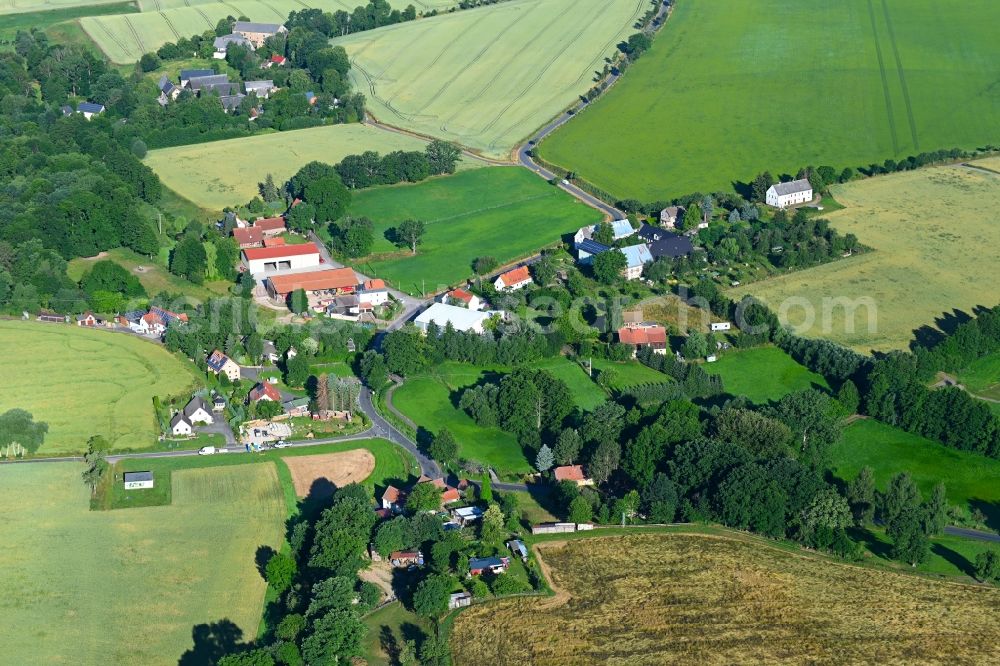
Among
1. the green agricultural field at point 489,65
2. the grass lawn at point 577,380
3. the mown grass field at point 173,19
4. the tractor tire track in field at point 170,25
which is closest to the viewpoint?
the grass lawn at point 577,380

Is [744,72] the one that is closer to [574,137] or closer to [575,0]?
[574,137]

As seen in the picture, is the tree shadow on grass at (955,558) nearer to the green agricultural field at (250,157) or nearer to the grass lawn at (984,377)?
the grass lawn at (984,377)

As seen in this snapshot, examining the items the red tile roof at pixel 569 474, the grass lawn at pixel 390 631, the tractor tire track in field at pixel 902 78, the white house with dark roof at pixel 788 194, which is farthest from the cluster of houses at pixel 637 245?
the grass lawn at pixel 390 631

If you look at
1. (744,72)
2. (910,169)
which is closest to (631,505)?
(910,169)

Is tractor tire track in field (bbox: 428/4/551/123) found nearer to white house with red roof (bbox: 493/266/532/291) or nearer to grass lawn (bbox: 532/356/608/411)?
white house with red roof (bbox: 493/266/532/291)

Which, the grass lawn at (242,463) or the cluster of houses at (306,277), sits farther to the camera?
the cluster of houses at (306,277)

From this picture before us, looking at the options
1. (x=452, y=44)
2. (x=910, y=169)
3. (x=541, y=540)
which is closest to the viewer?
(x=541, y=540)

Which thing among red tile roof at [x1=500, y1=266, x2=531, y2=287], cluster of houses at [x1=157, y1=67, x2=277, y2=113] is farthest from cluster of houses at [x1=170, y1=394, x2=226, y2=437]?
cluster of houses at [x1=157, y1=67, x2=277, y2=113]
